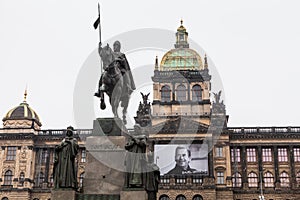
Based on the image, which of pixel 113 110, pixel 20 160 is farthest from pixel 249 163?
pixel 113 110

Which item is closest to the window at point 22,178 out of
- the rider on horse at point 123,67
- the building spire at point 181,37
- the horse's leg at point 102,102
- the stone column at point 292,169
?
the building spire at point 181,37

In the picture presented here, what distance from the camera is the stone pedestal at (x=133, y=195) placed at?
1320 cm

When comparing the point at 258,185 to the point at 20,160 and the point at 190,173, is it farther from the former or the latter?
the point at 20,160

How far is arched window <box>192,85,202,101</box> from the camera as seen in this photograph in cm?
6881

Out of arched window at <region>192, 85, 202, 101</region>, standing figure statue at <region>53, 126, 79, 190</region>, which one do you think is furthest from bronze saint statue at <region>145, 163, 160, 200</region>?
arched window at <region>192, 85, 202, 101</region>

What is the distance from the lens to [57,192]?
13562 mm

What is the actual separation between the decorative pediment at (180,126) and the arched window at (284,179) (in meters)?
12.9

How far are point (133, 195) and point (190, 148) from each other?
48.4 meters

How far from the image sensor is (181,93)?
2726 inches

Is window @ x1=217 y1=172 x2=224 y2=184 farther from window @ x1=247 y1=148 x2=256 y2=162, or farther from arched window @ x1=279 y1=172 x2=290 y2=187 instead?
arched window @ x1=279 y1=172 x2=290 y2=187

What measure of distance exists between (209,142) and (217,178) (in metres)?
5.20

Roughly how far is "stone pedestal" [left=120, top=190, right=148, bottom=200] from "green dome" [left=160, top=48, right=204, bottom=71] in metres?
57.7

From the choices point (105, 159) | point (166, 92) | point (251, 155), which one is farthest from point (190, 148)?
point (105, 159)

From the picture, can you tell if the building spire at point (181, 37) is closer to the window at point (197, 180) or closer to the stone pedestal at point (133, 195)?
the window at point (197, 180)
